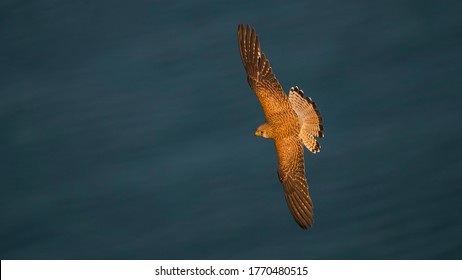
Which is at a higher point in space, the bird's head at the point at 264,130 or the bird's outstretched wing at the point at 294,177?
the bird's head at the point at 264,130

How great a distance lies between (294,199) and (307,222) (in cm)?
37

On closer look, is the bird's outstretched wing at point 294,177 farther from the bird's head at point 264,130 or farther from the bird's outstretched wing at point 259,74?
the bird's outstretched wing at point 259,74

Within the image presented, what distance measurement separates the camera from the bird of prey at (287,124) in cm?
1435

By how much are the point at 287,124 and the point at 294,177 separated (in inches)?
24.6

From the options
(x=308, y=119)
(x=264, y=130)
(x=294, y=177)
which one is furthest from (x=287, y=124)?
(x=294, y=177)

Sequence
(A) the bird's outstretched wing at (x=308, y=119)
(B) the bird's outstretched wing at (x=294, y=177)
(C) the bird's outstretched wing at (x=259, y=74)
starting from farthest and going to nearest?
(A) the bird's outstretched wing at (x=308, y=119) < (C) the bird's outstretched wing at (x=259, y=74) < (B) the bird's outstretched wing at (x=294, y=177)

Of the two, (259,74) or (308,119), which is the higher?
(259,74)

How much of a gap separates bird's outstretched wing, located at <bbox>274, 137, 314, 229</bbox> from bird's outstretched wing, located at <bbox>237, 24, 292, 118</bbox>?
16.1 inches

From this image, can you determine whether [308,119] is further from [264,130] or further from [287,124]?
[264,130]

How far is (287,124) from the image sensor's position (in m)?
14.4

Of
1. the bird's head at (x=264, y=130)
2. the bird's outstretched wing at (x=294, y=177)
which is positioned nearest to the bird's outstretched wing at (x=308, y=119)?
the bird's outstretched wing at (x=294, y=177)

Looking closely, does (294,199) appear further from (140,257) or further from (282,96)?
(140,257)

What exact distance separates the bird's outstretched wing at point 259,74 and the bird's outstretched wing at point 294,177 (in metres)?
0.41
